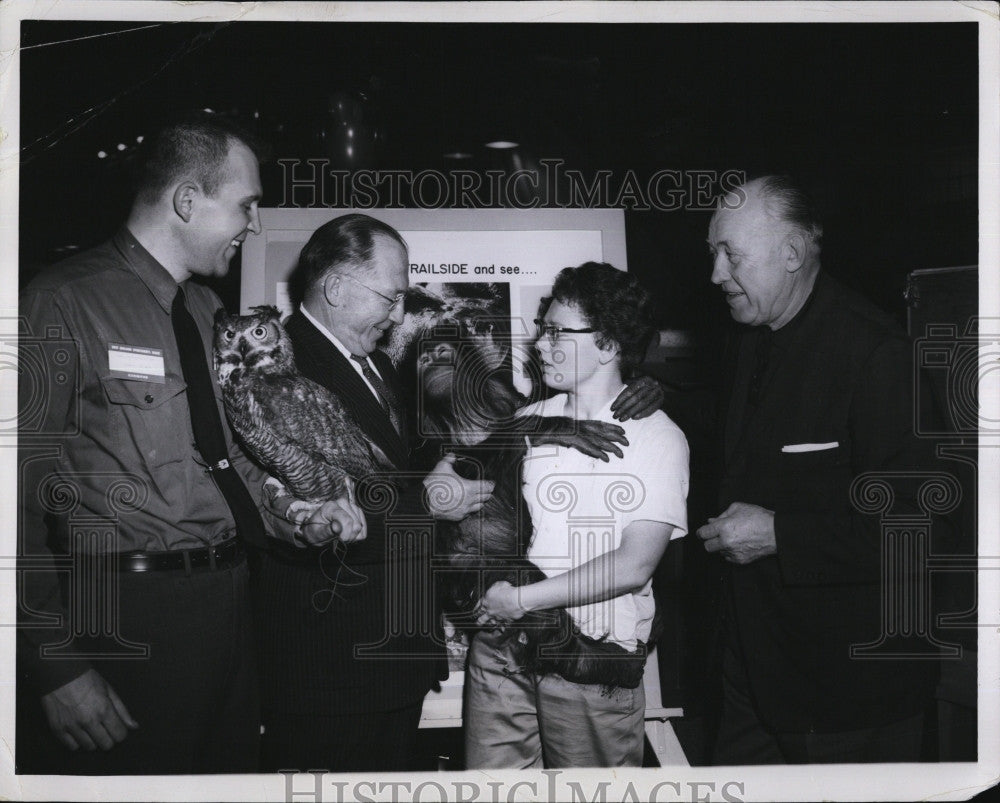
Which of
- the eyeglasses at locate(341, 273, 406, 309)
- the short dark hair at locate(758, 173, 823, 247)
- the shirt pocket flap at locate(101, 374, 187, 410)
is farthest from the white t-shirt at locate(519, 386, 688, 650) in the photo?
the shirt pocket flap at locate(101, 374, 187, 410)

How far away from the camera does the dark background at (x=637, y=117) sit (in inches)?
90.0

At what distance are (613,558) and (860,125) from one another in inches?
57.9

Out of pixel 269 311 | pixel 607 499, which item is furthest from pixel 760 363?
pixel 269 311

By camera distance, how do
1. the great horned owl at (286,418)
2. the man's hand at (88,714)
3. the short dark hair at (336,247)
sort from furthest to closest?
the short dark hair at (336,247)
the great horned owl at (286,418)
the man's hand at (88,714)

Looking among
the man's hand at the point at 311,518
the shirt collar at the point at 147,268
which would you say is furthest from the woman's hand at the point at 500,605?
the shirt collar at the point at 147,268

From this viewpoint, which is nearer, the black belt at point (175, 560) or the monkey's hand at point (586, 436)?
the black belt at point (175, 560)

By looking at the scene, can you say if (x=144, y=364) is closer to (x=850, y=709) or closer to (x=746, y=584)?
(x=746, y=584)

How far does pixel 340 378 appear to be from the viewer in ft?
7.19

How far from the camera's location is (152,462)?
2078mm

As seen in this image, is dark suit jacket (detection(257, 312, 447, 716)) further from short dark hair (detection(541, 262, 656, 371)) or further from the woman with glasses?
short dark hair (detection(541, 262, 656, 371))

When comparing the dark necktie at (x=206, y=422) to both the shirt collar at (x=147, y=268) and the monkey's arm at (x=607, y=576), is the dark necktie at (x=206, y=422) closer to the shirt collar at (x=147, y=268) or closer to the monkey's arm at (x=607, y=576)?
the shirt collar at (x=147, y=268)

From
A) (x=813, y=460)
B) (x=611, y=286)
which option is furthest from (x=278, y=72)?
(x=813, y=460)

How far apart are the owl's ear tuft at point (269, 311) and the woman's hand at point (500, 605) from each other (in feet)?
3.14

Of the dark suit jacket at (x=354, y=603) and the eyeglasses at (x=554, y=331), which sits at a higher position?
the eyeglasses at (x=554, y=331)
